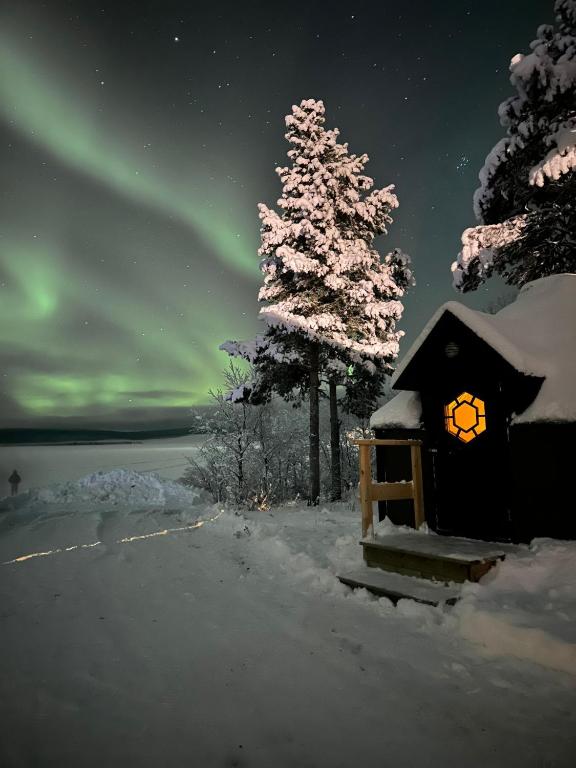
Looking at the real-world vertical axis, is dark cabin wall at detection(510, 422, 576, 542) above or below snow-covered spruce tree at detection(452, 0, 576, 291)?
below

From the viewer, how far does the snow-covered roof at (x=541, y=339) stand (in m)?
6.87

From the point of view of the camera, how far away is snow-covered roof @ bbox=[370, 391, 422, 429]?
8.95 m

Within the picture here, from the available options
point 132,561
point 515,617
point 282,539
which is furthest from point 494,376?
point 132,561

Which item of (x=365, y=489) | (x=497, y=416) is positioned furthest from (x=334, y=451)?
(x=497, y=416)

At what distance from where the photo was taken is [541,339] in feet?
25.6

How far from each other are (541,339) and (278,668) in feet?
23.1

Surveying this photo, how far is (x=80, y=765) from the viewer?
8.89 feet

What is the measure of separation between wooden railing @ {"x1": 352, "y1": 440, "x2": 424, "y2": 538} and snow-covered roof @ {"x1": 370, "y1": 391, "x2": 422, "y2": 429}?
66cm

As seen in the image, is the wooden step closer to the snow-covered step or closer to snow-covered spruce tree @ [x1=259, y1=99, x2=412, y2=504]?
the snow-covered step

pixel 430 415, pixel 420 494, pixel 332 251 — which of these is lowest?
pixel 420 494

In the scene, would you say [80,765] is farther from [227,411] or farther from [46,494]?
[227,411]

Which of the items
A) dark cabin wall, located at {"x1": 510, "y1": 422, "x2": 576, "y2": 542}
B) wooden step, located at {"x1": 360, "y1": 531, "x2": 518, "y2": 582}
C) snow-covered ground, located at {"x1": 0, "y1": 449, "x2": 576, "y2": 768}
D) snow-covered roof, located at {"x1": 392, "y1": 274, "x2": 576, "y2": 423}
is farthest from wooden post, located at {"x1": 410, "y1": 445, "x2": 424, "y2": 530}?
snow-covered ground, located at {"x1": 0, "y1": 449, "x2": 576, "y2": 768}

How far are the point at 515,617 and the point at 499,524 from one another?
2.98 metres

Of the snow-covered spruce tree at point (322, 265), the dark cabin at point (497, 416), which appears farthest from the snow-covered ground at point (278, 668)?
the snow-covered spruce tree at point (322, 265)
